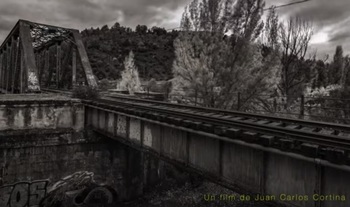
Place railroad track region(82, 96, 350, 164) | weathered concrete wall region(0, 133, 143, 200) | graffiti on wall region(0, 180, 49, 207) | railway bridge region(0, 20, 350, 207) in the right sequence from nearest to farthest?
railroad track region(82, 96, 350, 164) < railway bridge region(0, 20, 350, 207) < graffiti on wall region(0, 180, 49, 207) < weathered concrete wall region(0, 133, 143, 200)

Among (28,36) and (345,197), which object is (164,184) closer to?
(28,36)

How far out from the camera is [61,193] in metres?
15.1

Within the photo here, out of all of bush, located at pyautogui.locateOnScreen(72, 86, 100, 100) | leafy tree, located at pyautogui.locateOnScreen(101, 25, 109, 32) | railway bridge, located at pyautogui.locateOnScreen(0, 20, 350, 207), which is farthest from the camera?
leafy tree, located at pyautogui.locateOnScreen(101, 25, 109, 32)

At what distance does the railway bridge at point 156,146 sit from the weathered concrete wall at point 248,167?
0.02 meters

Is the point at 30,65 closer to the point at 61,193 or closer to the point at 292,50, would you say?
the point at 61,193

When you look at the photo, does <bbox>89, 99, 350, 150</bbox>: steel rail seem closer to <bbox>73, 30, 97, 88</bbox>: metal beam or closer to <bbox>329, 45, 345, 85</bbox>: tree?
<bbox>73, 30, 97, 88</bbox>: metal beam

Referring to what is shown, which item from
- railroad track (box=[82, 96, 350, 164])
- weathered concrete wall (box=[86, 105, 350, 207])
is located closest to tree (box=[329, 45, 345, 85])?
railroad track (box=[82, 96, 350, 164])

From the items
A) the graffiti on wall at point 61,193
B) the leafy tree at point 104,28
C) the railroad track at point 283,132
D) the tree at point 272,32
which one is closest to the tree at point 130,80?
the tree at point 272,32

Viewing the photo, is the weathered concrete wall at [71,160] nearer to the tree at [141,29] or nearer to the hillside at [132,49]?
the hillside at [132,49]

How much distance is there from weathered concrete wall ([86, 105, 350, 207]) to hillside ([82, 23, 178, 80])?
8361 cm

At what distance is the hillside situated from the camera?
10200 centimetres

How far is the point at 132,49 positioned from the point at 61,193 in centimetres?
11961

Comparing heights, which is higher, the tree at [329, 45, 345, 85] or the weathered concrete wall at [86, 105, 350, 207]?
the tree at [329, 45, 345, 85]

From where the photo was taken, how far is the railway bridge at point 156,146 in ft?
17.8
